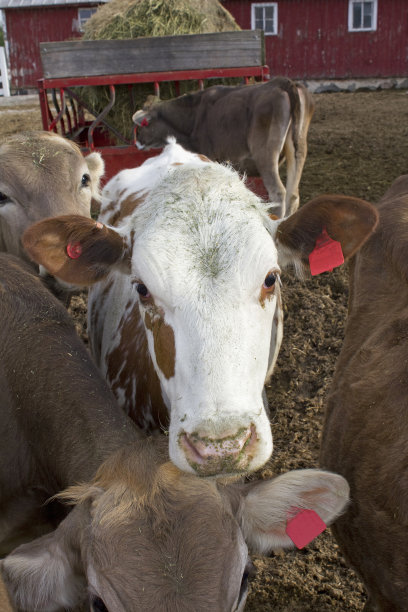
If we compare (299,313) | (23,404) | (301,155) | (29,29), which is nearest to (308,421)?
(299,313)

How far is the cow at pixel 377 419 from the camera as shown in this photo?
2.13 metres

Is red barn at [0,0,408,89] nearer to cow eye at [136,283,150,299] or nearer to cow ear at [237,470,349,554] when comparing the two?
cow eye at [136,283,150,299]

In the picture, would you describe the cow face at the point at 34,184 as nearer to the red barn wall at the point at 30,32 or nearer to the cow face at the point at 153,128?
the cow face at the point at 153,128

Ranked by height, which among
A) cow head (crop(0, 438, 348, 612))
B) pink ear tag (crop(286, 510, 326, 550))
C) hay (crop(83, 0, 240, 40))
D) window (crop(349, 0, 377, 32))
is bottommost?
pink ear tag (crop(286, 510, 326, 550))

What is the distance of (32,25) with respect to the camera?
2433 centimetres

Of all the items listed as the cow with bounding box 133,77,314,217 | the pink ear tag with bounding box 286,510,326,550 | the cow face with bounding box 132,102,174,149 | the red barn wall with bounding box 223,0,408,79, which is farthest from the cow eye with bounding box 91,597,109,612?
the red barn wall with bounding box 223,0,408,79

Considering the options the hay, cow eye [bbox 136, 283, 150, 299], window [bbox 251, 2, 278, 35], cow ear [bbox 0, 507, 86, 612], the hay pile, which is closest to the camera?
cow ear [bbox 0, 507, 86, 612]

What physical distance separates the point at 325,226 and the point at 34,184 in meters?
2.11

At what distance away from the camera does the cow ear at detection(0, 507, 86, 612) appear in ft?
5.45

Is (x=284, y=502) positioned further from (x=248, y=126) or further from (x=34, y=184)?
(x=248, y=126)

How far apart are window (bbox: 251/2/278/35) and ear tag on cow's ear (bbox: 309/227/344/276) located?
72.0 feet

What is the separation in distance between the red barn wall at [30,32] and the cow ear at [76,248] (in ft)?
77.8

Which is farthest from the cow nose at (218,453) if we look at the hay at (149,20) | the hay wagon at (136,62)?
the hay at (149,20)

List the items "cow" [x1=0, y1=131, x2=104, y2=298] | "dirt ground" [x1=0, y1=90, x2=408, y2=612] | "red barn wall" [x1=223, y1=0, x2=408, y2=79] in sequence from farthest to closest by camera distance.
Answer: "red barn wall" [x1=223, y1=0, x2=408, y2=79]
"cow" [x1=0, y1=131, x2=104, y2=298]
"dirt ground" [x1=0, y1=90, x2=408, y2=612]
